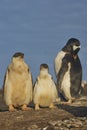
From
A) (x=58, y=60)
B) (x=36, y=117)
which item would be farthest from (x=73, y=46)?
(x=36, y=117)

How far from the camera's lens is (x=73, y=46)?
18703mm

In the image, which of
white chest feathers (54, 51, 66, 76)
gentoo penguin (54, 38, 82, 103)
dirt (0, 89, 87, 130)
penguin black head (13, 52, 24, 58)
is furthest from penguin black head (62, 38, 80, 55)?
dirt (0, 89, 87, 130)

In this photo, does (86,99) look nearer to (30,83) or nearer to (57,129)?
(30,83)

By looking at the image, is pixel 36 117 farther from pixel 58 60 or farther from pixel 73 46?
pixel 73 46

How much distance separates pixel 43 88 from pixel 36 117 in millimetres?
1538

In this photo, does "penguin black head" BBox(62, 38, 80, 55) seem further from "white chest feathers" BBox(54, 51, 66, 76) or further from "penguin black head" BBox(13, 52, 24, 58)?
"penguin black head" BBox(13, 52, 24, 58)

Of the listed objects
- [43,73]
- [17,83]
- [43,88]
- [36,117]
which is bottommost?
[36,117]

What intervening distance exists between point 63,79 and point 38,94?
4.04 metres

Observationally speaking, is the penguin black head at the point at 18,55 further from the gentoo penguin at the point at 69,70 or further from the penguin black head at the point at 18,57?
the gentoo penguin at the point at 69,70

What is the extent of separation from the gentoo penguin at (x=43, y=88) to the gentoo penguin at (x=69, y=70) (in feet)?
12.1

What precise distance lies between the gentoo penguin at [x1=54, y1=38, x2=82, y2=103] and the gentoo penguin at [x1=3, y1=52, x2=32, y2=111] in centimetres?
385

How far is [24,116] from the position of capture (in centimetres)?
1355

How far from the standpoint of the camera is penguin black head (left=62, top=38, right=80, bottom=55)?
18641 mm

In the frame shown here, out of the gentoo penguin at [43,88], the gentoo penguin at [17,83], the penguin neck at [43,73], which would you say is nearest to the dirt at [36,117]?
the gentoo penguin at [43,88]
